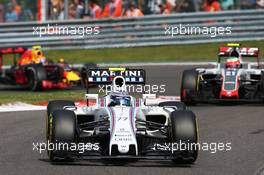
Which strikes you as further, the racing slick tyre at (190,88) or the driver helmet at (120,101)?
the racing slick tyre at (190,88)

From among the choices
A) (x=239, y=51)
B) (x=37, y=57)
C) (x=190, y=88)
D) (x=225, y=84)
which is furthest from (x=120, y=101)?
(x=37, y=57)

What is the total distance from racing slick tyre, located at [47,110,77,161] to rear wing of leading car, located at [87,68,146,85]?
1.61 metres

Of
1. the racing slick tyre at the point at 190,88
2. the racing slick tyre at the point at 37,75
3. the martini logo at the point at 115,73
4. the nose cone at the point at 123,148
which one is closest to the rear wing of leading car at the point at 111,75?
the martini logo at the point at 115,73

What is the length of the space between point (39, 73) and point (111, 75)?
9.61 metres

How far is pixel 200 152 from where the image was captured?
1164cm

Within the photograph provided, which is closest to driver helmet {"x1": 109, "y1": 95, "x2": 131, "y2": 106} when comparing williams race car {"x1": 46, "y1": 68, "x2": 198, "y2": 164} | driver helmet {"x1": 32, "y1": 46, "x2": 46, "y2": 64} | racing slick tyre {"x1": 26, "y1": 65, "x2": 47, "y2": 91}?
williams race car {"x1": 46, "y1": 68, "x2": 198, "y2": 164}

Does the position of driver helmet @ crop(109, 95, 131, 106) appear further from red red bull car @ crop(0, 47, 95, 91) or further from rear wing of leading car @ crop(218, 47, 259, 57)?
red red bull car @ crop(0, 47, 95, 91)

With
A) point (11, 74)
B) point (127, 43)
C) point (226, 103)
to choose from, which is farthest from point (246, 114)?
point (127, 43)

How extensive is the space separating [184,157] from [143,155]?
50 cm

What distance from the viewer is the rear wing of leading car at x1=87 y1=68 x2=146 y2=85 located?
477 inches

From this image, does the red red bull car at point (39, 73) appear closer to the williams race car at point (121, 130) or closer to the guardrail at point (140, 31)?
the guardrail at point (140, 31)

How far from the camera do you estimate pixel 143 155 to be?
1057cm

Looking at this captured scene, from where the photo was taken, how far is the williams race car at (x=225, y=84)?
17.5m

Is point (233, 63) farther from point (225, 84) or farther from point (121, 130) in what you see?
point (121, 130)
